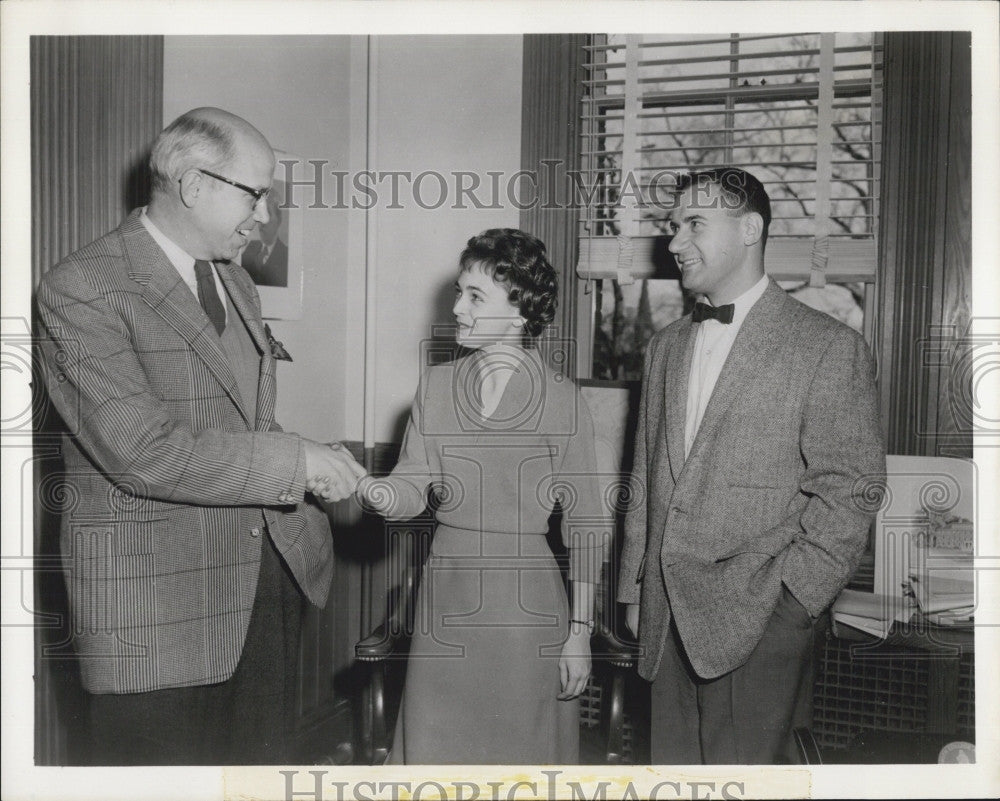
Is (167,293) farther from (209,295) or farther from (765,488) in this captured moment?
(765,488)

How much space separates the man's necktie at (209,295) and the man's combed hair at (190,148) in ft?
0.68

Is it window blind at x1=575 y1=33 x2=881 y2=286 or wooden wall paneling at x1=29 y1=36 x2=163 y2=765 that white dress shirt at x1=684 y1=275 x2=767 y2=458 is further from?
wooden wall paneling at x1=29 y1=36 x2=163 y2=765

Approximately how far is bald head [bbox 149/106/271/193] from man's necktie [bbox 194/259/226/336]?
0.19 meters

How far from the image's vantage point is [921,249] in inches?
112

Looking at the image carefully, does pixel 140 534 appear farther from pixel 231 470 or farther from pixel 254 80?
pixel 254 80

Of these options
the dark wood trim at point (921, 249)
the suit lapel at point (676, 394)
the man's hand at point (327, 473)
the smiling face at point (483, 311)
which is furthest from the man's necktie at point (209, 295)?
the dark wood trim at point (921, 249)

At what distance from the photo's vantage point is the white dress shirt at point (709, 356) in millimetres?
2215

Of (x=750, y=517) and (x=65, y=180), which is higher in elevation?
(x=65, y=180)

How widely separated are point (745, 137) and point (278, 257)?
172 cm

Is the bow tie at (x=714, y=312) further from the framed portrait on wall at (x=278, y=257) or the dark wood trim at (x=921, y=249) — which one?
the framed portrait on wall at (x=278, y=257)

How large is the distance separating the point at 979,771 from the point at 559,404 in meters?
1.46

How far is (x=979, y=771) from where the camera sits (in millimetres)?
2230

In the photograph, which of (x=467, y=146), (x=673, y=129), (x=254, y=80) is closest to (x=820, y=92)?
(x=673, y=129)

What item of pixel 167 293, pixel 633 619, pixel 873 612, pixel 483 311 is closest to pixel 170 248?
pixel 167 293
